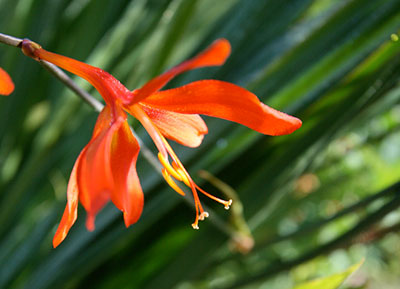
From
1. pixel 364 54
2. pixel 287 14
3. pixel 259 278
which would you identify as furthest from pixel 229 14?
pixel 259 278

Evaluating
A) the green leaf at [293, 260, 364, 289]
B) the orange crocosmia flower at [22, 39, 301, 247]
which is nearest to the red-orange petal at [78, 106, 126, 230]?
the orange crocosmia flower at [22, 39, 301, 247]

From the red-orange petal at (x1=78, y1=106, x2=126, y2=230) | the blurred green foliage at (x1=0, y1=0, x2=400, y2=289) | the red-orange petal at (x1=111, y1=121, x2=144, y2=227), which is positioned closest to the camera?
the red-orange petal at (x1=78, y1=106, x2=126, y2=230)

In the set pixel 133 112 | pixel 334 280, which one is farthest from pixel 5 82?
pixel 334 280

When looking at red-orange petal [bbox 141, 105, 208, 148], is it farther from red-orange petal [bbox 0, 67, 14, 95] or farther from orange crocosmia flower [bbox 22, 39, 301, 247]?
red-orange petal [bbox 0, 67, 14, 95]

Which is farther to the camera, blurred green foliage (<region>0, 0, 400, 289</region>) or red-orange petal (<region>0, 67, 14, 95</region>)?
blurred green foliage (<region>0, 0, 400, 289</region>)

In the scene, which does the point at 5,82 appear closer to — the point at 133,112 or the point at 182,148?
the point at 133,112
